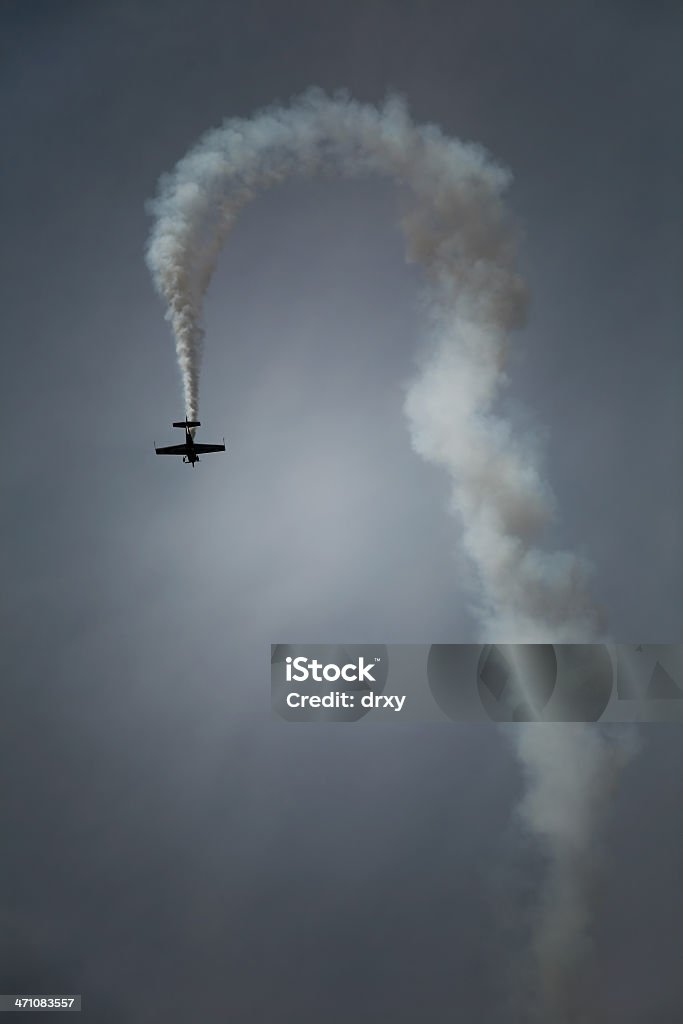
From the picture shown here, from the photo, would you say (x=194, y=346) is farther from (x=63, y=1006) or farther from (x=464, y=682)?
(x=63, y=1006)

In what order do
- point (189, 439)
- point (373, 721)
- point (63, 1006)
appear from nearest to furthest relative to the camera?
point (189, 439) < point (63, 1006) < point (373, 721)

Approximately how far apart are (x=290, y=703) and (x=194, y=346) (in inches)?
292

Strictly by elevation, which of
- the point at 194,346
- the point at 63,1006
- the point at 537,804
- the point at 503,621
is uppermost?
the point at 194,346

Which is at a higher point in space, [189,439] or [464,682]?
[189,439]

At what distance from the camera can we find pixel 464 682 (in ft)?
68.3

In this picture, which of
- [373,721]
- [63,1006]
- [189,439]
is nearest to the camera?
[189,439]

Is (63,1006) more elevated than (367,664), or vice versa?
(367,664)

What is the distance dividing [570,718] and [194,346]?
10.5 metres

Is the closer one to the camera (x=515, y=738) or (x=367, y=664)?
(x=367, y=664)

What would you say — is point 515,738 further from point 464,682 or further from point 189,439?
point 189,439

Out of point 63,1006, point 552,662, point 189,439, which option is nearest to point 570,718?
point 552,662

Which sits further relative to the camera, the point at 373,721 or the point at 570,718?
the point at 373,721

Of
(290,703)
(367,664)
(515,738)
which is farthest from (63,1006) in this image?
(515,738)

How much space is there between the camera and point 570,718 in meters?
20.7
